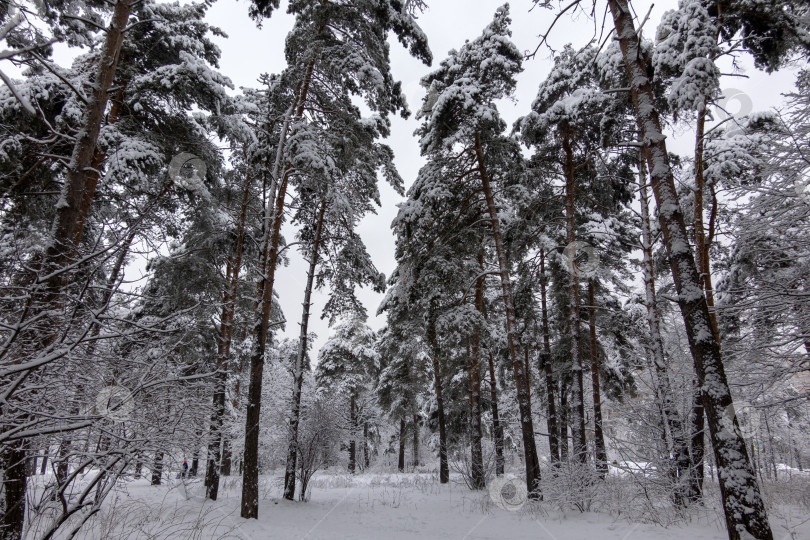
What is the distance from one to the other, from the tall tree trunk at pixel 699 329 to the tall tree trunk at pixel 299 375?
8424 millimetres

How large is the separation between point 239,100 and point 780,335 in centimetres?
1296

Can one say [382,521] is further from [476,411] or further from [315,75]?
[315,75]

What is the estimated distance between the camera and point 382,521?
28.9ft

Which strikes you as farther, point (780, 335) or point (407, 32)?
point (407, 32)

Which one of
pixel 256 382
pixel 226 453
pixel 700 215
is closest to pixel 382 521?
pixel 256 382

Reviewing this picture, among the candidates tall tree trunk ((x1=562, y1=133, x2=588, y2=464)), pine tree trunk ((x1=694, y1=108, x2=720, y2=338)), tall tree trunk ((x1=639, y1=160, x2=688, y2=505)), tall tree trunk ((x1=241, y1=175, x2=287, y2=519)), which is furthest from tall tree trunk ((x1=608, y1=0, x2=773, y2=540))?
tall tree trunk ((x1=241, y1=175, x2=287, y2=519))

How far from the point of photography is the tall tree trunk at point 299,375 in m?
10.9

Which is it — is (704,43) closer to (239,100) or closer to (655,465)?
(655,465)

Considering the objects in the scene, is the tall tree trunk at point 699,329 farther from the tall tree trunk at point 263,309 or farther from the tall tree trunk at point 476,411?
the tall tree trunk at point 476,411

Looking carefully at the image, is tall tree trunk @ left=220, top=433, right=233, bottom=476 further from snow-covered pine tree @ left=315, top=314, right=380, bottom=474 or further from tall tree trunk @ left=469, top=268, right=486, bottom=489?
tall tree trunk @ left=469, top=268, right=486, bottom=489

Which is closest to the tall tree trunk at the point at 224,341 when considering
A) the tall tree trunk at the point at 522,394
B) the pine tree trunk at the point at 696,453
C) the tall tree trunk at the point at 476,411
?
the tall tree trunk at the point at 522,394

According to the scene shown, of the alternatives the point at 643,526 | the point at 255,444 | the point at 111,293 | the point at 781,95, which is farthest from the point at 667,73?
the point at 255,444

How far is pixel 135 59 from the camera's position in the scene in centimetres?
948

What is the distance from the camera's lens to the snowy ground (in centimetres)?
593
